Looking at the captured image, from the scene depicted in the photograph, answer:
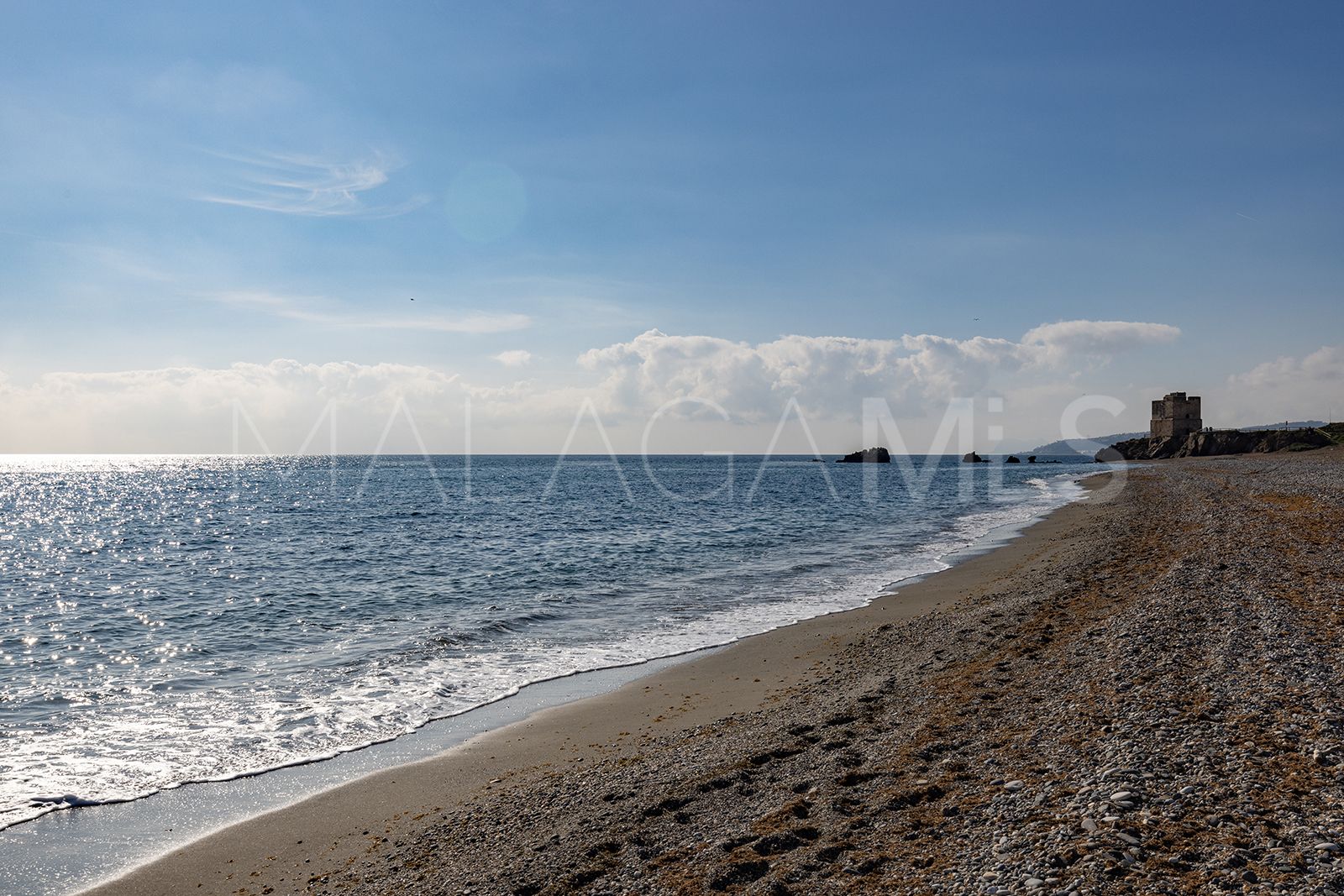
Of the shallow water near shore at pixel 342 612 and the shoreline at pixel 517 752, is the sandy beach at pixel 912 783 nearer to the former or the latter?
the shoreline at pixel 517 752

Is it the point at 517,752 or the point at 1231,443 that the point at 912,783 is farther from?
the point at 1231,443

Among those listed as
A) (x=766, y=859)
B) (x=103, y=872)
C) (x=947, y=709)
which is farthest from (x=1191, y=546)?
(x=103, y=872)

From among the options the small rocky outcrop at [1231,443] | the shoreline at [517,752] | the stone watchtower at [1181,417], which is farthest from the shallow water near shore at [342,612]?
the stone watchtower at [1181,417]

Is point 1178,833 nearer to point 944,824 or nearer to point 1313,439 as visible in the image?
point 944,824

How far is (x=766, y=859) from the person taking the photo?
20.7 feet

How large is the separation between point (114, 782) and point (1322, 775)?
13582 millimetres

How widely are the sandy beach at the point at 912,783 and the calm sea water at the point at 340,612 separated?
9.76ft

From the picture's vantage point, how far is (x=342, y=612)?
21.7 metres

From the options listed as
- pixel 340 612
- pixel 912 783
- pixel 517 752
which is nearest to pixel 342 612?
pixel 340 612

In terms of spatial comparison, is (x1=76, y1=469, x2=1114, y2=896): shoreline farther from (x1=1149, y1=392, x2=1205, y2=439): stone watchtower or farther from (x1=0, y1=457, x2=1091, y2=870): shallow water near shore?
(x1=1149, y1=392, x2=1205, y2=439): stone watchtower

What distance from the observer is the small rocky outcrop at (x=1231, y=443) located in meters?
118

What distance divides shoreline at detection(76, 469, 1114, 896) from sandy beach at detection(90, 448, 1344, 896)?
51 mm

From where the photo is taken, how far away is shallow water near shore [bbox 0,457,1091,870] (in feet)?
38.8

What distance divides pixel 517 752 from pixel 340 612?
13.1 metres
